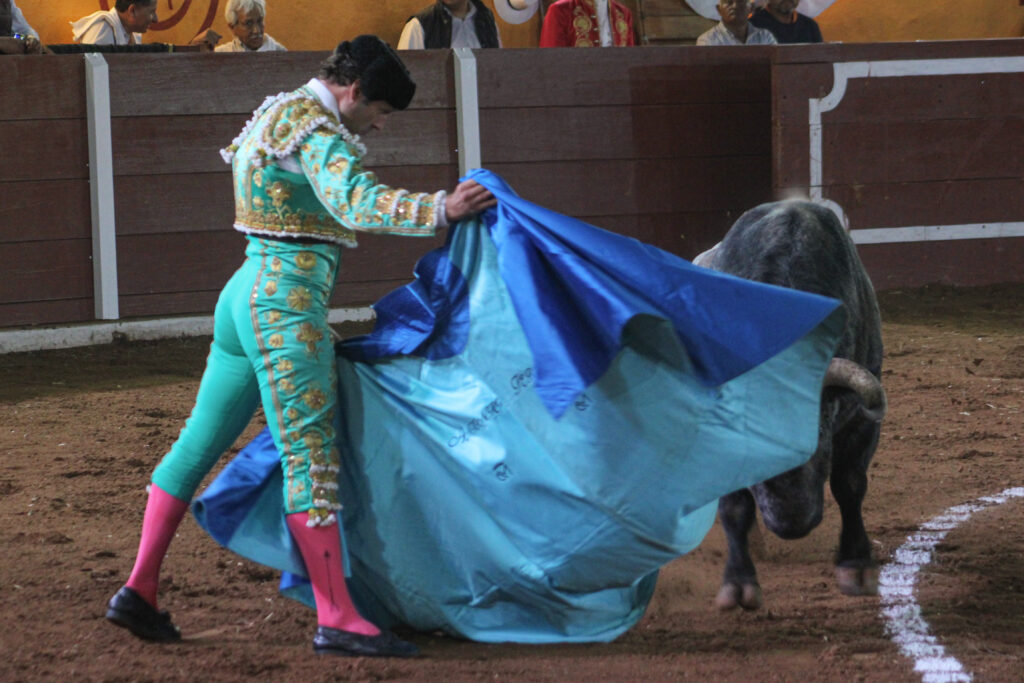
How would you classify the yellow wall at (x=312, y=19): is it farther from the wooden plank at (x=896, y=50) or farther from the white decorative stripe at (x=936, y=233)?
the white decorative stripe at (x=936, y=233)

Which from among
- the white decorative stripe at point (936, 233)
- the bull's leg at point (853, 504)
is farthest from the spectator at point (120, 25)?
the bull's leg at point (853, 504)

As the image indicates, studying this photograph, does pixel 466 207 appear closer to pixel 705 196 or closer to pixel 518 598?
pixel 518 598

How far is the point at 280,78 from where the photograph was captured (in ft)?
20.4

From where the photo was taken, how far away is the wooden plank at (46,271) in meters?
5.84

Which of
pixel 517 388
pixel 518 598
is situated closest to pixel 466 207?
pixel 517 388

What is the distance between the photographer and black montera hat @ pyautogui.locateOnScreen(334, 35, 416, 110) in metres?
2.30

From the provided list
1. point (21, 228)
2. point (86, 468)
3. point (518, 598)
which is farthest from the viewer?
point (21, 228)

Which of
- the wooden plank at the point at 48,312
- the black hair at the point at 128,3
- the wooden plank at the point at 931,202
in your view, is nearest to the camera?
the wooden plank at the point at 48,312

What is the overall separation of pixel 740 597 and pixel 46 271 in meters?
4.22

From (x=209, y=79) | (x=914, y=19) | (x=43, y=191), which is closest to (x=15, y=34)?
(x=43, y=191)

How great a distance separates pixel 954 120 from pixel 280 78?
360 centimetres

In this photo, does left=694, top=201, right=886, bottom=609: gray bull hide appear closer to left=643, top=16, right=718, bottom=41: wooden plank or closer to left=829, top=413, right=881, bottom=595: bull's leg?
left=829, top=413, right=881, bottom=595: bull's leg

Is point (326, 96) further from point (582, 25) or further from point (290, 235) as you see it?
point (582, 25)

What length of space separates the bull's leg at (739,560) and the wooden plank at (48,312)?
13.3 ft
